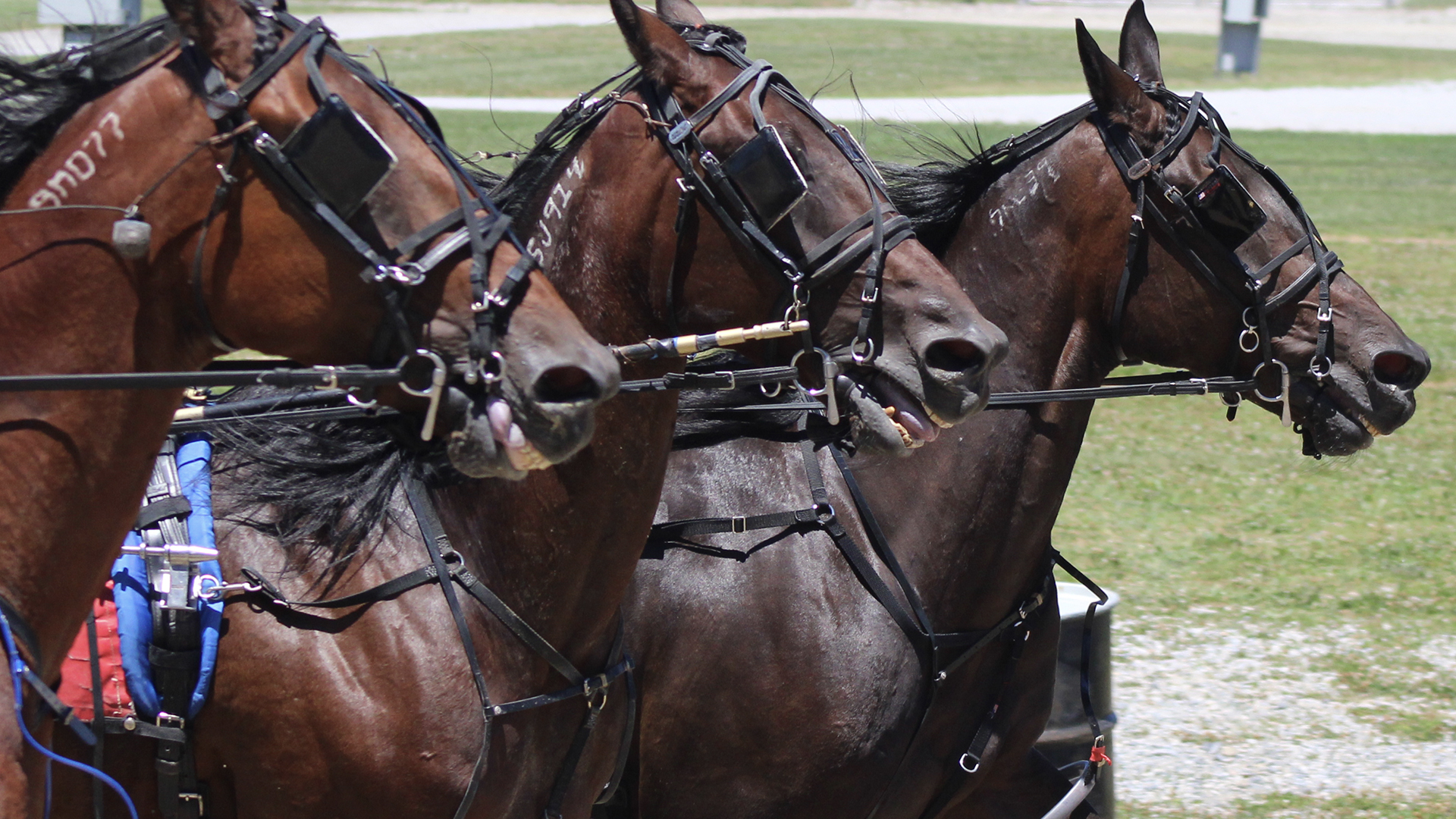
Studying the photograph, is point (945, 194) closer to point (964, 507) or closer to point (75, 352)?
point (964, 507)

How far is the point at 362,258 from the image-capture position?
7.53 feet

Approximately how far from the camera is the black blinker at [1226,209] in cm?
375

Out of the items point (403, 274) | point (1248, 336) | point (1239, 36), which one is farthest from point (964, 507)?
point (1239, 36)

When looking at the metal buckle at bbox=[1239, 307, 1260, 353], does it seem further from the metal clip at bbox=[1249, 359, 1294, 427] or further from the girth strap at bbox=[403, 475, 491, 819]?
the girth strap at bbox=[403, 475, 491, 819]

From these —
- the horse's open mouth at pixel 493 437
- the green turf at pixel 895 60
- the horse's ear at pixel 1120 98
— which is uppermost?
the horse's ear at pixel 1120 98

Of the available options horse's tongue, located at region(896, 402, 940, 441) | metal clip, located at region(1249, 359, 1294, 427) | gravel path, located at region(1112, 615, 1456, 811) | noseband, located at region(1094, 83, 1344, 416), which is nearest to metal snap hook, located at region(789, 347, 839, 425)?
horse's tongue, located at region(896, 402, 940, 441)

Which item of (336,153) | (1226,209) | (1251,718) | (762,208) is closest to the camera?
(336,153)

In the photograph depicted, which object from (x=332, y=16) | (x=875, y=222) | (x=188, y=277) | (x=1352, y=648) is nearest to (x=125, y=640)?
(x=188, y=277)

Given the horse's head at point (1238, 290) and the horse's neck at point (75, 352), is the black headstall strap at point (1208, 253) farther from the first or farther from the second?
the horse's neck at point (75, 352)

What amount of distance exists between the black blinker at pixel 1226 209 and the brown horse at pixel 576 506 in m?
1.00

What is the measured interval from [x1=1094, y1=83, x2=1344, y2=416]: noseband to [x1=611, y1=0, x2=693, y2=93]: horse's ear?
1.30 metres

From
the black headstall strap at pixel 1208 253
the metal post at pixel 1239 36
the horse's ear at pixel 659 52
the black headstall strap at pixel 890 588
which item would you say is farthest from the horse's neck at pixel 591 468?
the metal post at pixel 1239 36

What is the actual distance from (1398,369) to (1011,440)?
3.27 feet

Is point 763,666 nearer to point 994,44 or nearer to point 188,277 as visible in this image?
point 188,277
